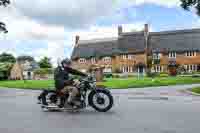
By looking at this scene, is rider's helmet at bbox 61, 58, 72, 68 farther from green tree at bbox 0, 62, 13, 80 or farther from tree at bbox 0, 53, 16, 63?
tree at bbox 0, 53, 16, 63

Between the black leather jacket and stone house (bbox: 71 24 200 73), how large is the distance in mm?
62644

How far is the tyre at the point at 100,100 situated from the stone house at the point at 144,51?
207 feet

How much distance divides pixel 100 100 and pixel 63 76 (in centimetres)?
142

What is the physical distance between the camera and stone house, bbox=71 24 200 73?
258 ft

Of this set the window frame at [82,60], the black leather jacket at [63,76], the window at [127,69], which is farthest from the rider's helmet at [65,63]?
the window frame at [82,60]

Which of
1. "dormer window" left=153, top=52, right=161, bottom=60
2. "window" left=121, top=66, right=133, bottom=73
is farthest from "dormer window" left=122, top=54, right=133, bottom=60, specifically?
"dormer window" left=153, top=52, right=161, bottom=60

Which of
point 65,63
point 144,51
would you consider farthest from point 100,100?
point 144,51

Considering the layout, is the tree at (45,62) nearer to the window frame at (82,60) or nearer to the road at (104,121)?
the window frame at (82,60)

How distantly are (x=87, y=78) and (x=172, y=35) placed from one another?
7178 cm

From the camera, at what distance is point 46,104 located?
12.4 metres

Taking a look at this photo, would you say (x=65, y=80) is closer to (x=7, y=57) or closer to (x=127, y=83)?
(x=127, y=83)

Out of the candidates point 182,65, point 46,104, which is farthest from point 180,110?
point 182,65

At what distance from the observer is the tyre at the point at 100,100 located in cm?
1173

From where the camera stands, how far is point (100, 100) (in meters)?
11.8
